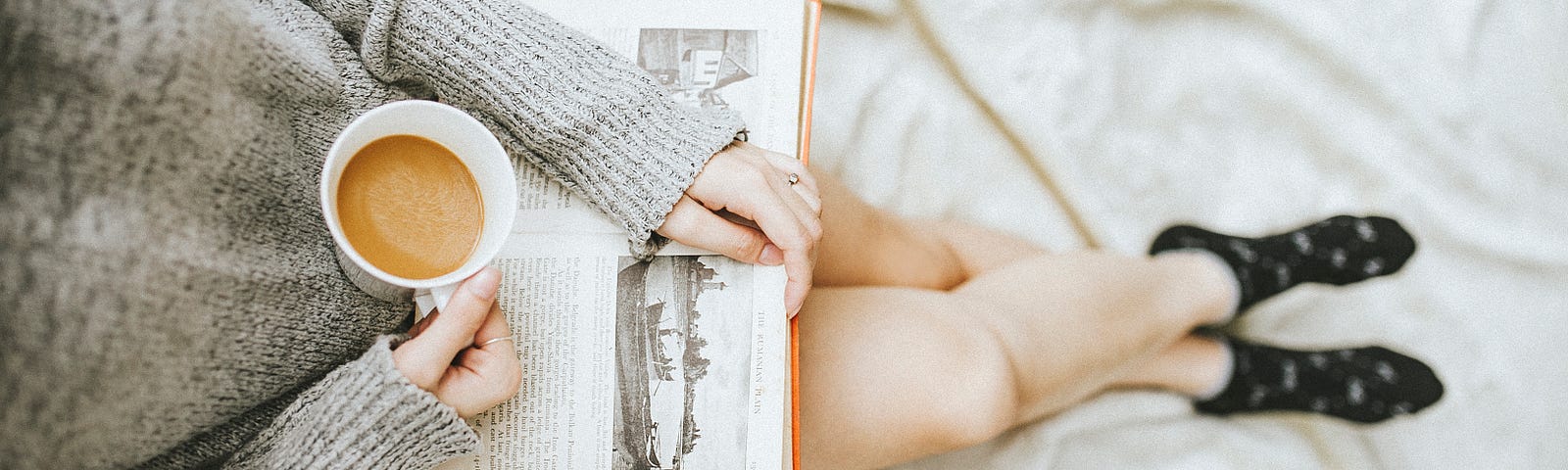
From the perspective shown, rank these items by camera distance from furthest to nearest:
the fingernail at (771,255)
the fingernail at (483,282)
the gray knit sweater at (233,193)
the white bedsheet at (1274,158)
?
the white bedsheet at (1274,158) < the fingernail at (771,255) < the fingernail at (483,282) < the gray knit sweater at (233,193)

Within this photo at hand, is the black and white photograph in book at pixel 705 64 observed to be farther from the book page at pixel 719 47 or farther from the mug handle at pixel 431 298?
the mug handle at pixel 431 298

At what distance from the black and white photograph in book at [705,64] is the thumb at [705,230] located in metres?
0.11

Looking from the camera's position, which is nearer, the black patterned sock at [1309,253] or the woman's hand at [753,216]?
the woman's hand at [753,216]

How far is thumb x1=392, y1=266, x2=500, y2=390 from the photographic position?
0.49 metres

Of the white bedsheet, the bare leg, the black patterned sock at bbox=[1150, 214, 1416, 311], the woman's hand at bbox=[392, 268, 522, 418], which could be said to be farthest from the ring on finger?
the black patterned sock at bbox=[1150, 214, 1416, 311]

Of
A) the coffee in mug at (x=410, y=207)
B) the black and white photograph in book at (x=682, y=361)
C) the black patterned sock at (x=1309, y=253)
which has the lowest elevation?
the black patterned sock at (x=1309, y=253)

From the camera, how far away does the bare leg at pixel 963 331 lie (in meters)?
0.65

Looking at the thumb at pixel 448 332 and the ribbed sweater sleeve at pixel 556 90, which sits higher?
the ribbed sweater sleeve at pixel 556 90

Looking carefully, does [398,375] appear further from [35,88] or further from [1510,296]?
[1510,296]

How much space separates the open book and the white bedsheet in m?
0.39

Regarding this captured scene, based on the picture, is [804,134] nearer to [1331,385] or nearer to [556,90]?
[556,90]

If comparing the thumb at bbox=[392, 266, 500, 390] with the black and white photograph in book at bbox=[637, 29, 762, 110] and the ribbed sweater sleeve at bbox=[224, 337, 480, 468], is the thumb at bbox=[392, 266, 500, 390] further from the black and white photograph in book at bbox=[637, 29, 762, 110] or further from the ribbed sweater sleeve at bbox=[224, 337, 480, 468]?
the black and white photograph in book at bbox=[637, 29, 762, 110]

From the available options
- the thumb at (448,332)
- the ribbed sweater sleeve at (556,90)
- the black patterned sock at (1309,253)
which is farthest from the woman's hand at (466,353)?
the black patterned sock at (1309,253)

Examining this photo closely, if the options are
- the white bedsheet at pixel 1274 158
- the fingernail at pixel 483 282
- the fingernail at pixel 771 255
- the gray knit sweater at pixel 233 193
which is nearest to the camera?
the gray knit sweater at pixel 233 193
